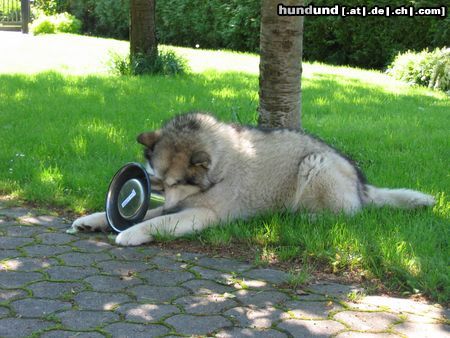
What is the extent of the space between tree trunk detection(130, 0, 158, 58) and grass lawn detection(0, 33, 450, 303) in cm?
97

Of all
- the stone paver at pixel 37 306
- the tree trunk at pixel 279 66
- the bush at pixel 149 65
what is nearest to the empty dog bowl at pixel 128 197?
the stone paver at pixel 37 306

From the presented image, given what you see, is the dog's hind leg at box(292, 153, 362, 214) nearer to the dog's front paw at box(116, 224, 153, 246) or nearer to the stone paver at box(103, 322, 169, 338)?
the dog's front paw at box(116, 224, 153, 246)

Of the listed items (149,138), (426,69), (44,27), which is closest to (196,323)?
(149,138)

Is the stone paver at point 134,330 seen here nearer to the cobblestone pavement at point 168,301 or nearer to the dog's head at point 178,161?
the cobblestone pavement at point 168,301

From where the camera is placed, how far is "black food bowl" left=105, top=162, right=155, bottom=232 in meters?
5.31

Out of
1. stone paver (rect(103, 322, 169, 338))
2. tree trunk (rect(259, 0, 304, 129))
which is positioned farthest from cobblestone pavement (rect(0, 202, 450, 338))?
tree trunk (rect(259, 0, 304, 129))

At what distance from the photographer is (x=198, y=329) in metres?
3.57

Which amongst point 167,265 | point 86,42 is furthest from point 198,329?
point 86,42

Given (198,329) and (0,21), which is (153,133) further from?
(0,21)

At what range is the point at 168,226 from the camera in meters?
5.10

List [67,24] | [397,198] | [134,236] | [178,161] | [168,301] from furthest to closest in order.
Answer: [67,24]
[397,198]
[178,161]
[134,236]
[168,301]

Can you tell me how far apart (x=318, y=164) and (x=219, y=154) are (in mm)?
879

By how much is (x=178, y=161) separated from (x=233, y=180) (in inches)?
22.1

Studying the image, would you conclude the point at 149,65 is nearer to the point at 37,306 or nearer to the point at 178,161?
the point at 178,161
